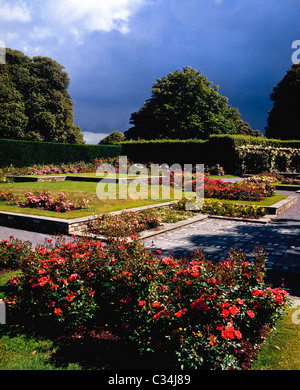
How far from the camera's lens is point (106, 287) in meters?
3.71

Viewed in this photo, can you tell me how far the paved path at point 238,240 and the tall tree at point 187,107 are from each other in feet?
81.9

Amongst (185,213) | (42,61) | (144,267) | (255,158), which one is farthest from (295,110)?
(144,267)

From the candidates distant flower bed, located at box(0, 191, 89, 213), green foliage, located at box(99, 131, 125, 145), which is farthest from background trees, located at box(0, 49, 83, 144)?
distant flower bed, located at box(0, 191, 89, 213)

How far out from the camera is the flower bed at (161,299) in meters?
2.84

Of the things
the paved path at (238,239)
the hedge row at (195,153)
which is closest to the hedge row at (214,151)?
the hedge row at (195,153)

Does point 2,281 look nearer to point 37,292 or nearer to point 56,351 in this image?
point 37,292

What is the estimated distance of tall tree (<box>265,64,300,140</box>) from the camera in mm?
39375

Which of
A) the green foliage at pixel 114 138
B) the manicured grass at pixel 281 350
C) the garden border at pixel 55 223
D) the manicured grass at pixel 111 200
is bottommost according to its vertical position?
the manicured grass at pixel 281 350

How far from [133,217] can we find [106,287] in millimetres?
4889

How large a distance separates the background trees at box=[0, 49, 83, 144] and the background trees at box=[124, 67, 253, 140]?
10242 mm

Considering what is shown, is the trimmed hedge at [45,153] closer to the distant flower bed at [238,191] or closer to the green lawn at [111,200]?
the green lawn at [111,200]

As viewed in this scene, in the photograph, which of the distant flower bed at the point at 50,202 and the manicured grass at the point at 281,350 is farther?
the distant flower bed at the point at 50,202

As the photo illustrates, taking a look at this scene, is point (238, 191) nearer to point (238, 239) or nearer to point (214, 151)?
point (238, 239)

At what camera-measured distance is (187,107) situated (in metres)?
34.0
